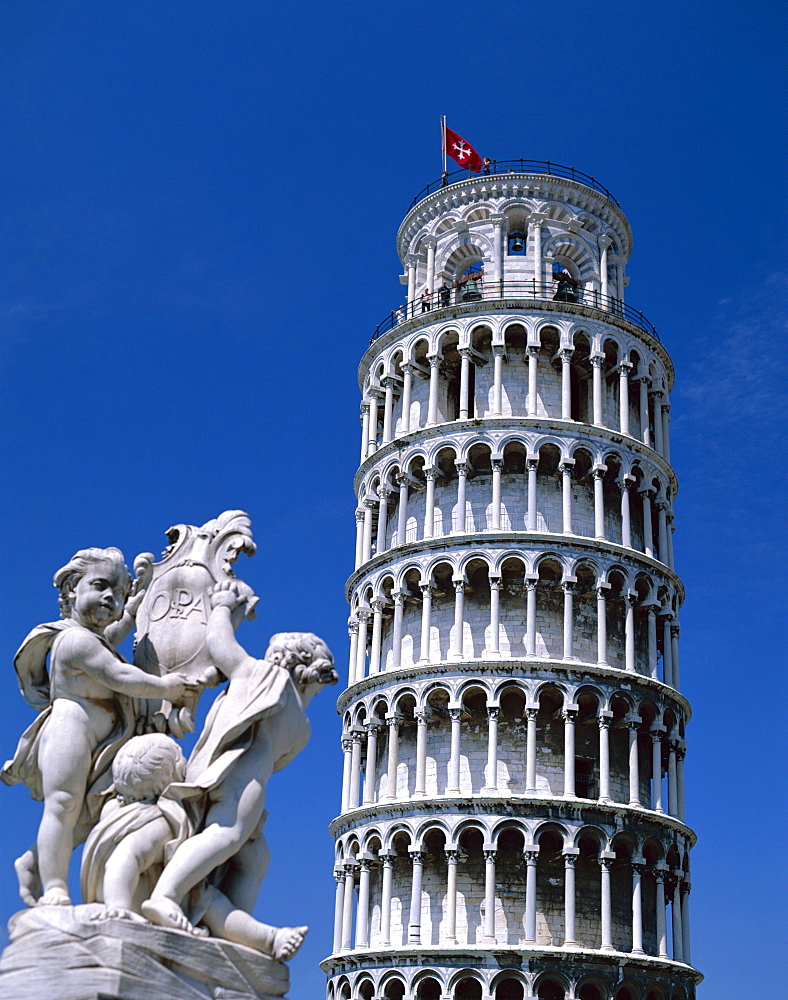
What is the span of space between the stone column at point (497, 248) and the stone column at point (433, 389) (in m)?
3.80

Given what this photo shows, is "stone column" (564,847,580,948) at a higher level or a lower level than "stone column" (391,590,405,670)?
→ lower

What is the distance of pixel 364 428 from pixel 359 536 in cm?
457

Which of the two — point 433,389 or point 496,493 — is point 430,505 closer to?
point 496,493

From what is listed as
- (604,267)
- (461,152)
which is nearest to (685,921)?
(604,267)

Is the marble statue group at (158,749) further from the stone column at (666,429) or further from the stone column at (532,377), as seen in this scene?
the stone column at (666,429)

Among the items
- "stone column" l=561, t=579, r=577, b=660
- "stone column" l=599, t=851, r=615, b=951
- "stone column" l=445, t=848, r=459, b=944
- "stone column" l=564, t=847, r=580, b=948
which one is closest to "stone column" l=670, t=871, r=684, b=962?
"stone column" l=599, t=851, r=615, b=951

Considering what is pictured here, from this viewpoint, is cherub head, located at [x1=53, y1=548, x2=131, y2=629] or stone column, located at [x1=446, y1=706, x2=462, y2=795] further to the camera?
stone column, located at [x1=446, y1=706, x2=462, y2=795]

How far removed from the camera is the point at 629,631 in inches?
1783

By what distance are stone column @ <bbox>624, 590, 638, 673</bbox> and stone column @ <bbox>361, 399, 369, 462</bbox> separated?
11829 mm

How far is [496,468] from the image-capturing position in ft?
152

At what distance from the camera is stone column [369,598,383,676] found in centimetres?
4697

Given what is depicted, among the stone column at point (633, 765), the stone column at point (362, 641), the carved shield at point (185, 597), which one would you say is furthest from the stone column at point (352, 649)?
the carved shield at point (185, 597)

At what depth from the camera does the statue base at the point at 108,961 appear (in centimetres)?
627

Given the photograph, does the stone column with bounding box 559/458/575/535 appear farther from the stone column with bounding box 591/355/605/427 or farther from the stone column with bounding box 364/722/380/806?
the stone column with bounding box 364/722/380/806
